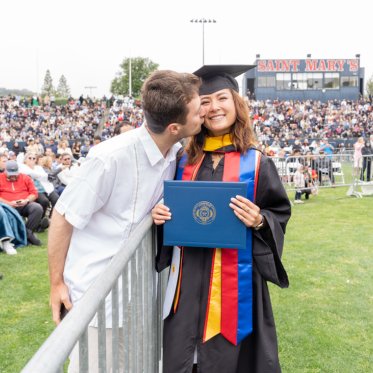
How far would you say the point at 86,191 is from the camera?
6.30 ft

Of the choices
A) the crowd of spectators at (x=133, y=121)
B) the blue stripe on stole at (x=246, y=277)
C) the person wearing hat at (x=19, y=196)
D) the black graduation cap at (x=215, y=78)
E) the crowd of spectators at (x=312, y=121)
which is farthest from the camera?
the crowd of spectators at (x=312, y=121)

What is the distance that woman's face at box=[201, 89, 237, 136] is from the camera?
7.46 ft

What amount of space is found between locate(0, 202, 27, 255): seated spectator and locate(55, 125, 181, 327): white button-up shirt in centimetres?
519

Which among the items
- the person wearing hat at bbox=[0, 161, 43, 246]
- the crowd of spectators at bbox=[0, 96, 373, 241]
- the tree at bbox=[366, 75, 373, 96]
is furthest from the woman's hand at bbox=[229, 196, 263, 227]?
the tree at bbox=[366, 75, 373, 96]

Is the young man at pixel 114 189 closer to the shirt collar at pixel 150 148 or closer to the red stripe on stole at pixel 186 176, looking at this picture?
the shirt collar at pixel 150 148

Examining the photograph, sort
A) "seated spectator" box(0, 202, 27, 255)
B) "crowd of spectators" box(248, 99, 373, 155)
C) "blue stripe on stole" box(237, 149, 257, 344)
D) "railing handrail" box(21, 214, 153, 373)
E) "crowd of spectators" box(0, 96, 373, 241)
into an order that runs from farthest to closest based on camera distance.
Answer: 1. "crowd of spectators" box(248, 99, 373, 155)
2. "crowd of spectators" box(0, 96, 373, 241)
3. "seated spectator" box(0, 202, 27, 255)
4. "blue stripe on stole" box(237, 149, 257, 344)
5. "railing handrail" box(21, 214, 153, 373)

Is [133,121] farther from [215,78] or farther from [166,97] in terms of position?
[166,97]

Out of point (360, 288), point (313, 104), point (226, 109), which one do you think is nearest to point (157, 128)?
point (226, 109)

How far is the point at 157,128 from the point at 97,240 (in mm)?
551

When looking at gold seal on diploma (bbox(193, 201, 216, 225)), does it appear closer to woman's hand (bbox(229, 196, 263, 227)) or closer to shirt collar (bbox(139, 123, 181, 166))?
woman's hand (bbox(229, 196, 263, 227))

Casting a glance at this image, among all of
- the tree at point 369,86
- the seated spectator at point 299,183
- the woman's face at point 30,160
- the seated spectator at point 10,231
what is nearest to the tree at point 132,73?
the tree at point 369,86

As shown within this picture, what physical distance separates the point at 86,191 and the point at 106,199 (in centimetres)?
10

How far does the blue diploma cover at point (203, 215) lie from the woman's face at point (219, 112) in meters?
0.45

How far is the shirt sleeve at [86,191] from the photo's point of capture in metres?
1.92
